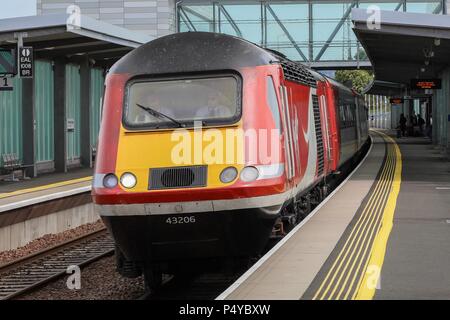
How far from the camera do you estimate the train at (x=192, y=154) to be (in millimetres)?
7645

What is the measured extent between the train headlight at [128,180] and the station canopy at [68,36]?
33.1 feet

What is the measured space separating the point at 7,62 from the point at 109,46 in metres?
4.57

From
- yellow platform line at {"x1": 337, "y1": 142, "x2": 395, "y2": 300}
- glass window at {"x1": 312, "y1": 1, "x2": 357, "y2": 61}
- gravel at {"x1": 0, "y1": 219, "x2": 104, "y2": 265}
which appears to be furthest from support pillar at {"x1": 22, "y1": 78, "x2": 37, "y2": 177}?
glass window at {"x1": 312, "y1": 1, "x2": 357, "y2": 61}

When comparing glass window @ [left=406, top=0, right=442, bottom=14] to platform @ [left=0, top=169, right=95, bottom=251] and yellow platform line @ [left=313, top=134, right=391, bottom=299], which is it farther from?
platform @ [left=0, top=169, right=95, bottom=251]

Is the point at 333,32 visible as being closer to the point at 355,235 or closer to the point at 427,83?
the point at 427,83

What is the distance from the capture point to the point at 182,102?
819 centimetres

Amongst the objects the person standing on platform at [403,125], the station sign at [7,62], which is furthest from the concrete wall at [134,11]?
the station sign at [7,62]

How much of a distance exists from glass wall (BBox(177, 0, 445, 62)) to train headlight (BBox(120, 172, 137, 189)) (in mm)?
29326

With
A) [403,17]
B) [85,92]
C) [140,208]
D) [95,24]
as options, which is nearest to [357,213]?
[140,208]

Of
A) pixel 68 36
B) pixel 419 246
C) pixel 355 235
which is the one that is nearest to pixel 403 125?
pixel 68 36

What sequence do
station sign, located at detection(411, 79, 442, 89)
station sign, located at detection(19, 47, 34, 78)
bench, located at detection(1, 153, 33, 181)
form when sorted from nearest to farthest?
station sign, located at detection(19, 47, 34, 78), bench, located at detection(1, 153, 33, 181), station sign, located at detection(411, 79, 442, 89)

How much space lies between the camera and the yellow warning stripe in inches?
252
